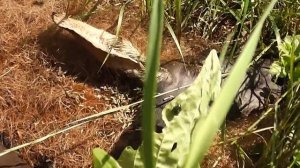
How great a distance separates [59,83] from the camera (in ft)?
6.68

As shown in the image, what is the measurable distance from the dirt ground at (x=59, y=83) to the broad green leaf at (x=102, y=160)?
0.38 metres

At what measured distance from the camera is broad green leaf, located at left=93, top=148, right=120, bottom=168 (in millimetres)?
1531

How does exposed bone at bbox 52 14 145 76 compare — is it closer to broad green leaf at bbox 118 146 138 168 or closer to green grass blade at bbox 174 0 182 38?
green grass blade at bbox 174 0 182 38

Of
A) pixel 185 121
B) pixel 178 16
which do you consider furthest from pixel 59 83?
pixel 185 121

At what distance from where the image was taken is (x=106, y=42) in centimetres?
203

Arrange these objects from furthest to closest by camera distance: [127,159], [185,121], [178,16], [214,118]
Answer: [178,16] → [127,159] → [185,121] → [214,118]

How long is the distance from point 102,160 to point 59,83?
0.58 m

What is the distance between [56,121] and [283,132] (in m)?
0.76

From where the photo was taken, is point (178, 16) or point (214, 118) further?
point (178, 16)

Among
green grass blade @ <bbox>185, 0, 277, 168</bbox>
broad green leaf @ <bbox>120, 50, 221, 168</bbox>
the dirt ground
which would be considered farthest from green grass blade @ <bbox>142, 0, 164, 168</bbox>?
the dirt ground

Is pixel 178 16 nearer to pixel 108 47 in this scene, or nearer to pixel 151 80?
pixel 108 47

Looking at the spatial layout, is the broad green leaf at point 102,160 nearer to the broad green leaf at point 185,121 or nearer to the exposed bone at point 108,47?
the broad green leaf at point 185,121

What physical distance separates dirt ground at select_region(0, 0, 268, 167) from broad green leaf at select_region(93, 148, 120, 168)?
1.25 feet

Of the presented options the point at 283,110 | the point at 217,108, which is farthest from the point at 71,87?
the point at 217,108
